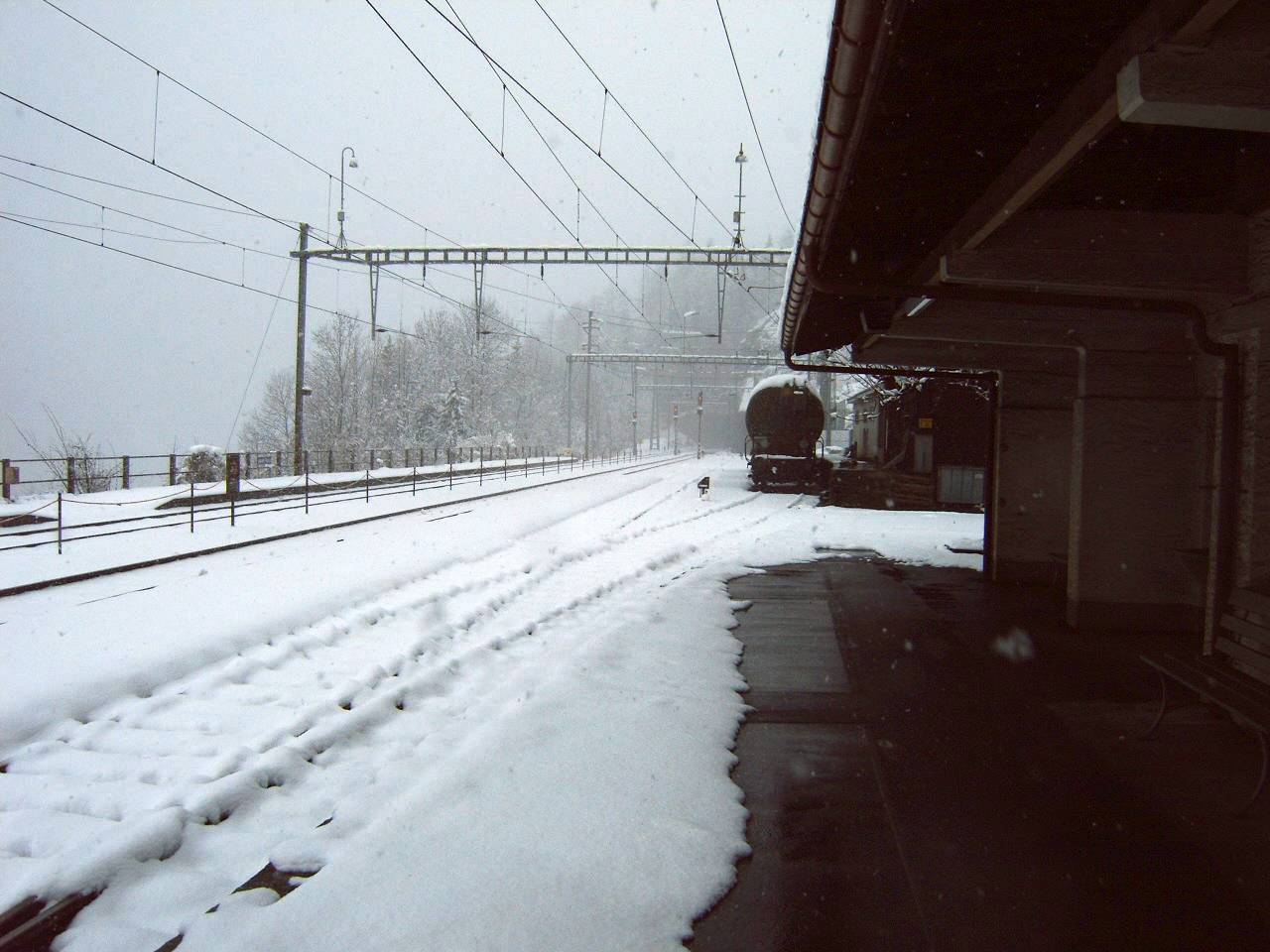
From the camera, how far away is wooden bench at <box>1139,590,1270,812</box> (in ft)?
13.8

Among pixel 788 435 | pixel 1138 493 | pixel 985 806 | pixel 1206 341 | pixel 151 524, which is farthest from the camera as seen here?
pixel 788 435

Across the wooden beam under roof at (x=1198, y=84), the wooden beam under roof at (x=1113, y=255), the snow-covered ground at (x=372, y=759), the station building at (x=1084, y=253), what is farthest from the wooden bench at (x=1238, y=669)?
the wooden beam under roof at (x=1198, y=84)

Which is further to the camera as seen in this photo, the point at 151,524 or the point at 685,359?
the point at 685,359

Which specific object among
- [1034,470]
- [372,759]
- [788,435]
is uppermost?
[788,435]

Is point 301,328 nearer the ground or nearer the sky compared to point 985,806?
nearer the sky

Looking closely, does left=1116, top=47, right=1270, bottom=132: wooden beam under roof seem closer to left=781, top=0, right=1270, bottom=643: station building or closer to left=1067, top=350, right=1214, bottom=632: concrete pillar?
left=781, top=0, right=1270, bottom=643: station building

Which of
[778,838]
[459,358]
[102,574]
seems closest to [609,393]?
[459,358]

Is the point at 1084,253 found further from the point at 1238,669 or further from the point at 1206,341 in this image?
the point at 1238,669

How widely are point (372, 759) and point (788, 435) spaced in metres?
23.3

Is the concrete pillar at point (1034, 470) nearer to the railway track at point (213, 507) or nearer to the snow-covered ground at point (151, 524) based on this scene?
the snow-covered ground at point (151, 524)

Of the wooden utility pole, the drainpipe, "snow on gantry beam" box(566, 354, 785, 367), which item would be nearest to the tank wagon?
the wooden utility pole

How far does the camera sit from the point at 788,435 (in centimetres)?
2691

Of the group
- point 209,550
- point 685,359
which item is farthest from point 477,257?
point 685,359

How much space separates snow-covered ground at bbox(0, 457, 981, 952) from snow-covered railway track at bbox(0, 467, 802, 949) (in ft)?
0.06
